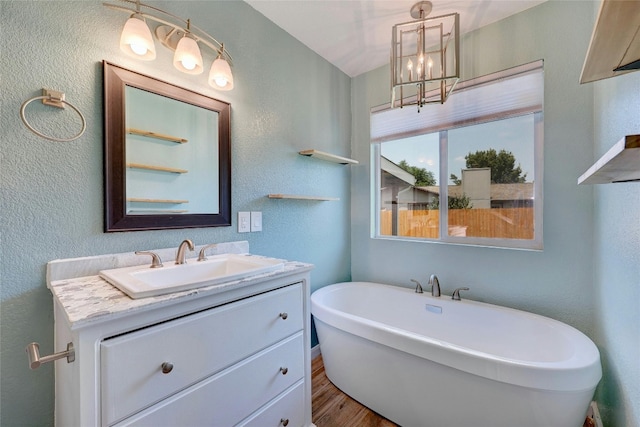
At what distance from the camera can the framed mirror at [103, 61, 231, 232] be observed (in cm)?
121

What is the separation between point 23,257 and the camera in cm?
100

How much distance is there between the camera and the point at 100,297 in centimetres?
88

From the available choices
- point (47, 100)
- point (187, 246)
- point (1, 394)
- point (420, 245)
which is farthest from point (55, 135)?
point (420, 245)

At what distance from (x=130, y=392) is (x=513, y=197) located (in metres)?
2.40

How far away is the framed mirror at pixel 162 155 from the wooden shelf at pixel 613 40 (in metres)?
1.57

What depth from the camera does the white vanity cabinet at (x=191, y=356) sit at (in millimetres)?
755

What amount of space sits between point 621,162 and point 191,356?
128 centimetres

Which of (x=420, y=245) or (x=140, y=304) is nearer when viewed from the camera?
(x=140, y=304)

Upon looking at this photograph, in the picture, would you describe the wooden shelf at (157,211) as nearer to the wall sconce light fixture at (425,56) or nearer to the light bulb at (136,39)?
the light bulb at (136,39)

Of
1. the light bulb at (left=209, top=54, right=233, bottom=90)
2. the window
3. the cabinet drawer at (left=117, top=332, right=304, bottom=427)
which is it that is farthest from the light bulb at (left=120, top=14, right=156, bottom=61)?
the window

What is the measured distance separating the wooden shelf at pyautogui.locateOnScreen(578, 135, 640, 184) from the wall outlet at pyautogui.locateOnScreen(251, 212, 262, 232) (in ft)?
5.19

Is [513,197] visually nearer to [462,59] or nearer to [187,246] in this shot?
[462,59]

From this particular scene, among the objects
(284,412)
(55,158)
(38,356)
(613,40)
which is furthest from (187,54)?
(284,412)

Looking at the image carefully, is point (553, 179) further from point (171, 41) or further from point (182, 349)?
point (171, 41)
